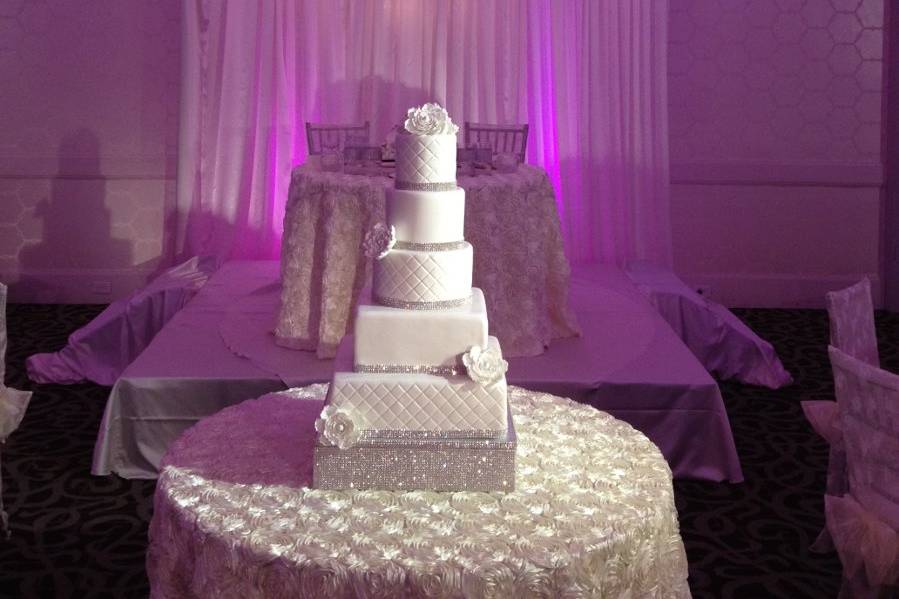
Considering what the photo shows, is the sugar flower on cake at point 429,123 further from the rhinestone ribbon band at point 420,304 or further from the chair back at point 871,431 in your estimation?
the chair back at point 871,431

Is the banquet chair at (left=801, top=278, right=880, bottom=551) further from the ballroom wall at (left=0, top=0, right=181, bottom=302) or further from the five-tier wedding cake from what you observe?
the ballroom wall at (left=0, top=0, right=181, bottom=302)

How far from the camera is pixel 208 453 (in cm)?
220

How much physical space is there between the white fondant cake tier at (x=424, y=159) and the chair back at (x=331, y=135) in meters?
2.86

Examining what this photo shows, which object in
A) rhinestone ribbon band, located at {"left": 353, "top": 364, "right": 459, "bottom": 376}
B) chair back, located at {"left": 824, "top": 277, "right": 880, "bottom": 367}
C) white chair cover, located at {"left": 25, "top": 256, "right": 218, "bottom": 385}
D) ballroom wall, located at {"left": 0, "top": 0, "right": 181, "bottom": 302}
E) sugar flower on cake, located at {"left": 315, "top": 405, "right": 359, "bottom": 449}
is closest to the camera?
sugar flower on cake, located at {"left": 315, "top": 405, "right": 359, "bottom": 449}

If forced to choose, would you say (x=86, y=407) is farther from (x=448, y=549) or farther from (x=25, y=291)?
(x=448, y=549)

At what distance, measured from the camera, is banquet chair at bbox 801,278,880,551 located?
3082mm

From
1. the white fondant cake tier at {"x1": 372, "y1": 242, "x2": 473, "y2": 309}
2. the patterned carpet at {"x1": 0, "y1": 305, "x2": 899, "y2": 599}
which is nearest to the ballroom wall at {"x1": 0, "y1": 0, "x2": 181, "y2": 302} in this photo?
the patterned carpet at {"x1": 0, "y1": 305, "x2": 899, "y2": 599}

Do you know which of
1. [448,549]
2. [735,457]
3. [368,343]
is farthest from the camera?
[735,457]

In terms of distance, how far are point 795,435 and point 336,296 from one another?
200 cm

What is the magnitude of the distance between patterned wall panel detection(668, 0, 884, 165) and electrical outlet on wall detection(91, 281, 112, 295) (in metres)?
3.60

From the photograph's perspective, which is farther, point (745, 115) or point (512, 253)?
point (745, 115)

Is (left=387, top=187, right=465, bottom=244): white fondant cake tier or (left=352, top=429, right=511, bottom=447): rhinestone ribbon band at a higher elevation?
(left=387, top=187, right=465, bottom=244): white fondant cake tier

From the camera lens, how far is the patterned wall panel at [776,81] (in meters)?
6.42

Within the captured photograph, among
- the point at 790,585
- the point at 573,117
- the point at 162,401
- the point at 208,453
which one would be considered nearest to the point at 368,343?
the point at 208,453
